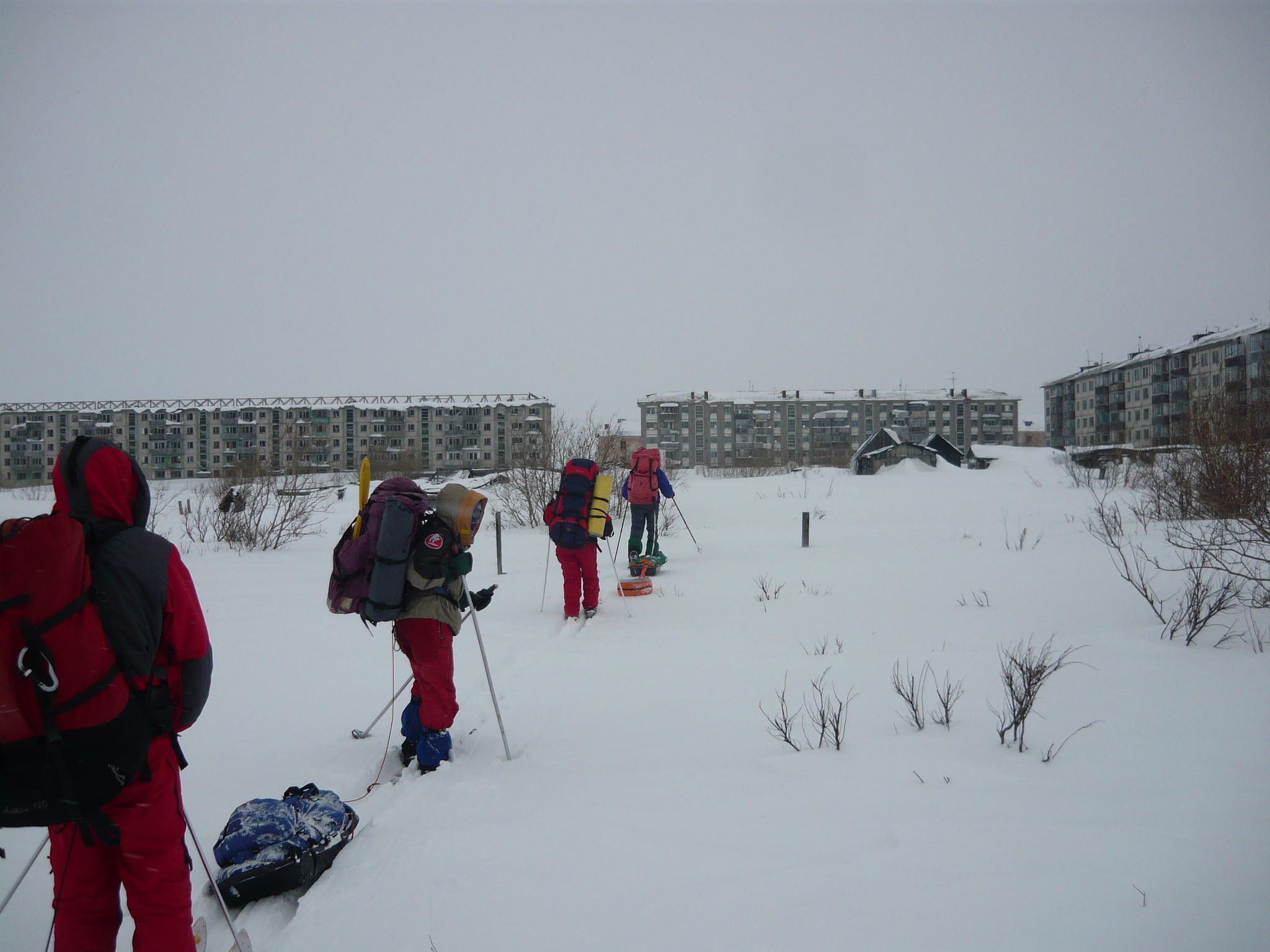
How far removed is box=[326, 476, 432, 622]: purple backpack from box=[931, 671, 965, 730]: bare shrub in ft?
10.5

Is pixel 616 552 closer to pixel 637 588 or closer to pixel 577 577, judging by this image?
pixel 637 588

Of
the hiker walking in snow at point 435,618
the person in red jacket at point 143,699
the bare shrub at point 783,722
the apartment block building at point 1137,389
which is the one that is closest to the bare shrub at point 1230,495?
the bare shrub at point 783,722

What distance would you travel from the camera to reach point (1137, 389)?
64.9 metres

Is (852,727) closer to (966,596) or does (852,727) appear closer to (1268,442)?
(966,596)

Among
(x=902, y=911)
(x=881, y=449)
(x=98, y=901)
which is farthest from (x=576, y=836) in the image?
(x=881, y=449)

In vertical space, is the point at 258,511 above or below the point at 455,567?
below

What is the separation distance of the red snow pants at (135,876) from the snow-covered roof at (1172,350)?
54014mm

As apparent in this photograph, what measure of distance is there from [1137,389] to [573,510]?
78.8 metres

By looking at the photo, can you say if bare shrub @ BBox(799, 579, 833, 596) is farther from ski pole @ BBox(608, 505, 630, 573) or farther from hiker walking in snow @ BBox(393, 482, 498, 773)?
hiker walking in snow @ BBox(393, 482, 498, 773)

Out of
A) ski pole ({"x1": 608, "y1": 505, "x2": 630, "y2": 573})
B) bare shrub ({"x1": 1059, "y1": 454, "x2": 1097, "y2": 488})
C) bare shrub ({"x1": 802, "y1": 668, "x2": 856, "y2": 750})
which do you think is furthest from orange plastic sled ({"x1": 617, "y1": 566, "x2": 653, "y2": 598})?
bare shrub ({"x1": 1059, "y1": 454, "x2": 1097, "y2": 488})

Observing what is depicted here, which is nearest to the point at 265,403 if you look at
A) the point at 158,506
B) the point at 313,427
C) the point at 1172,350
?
the point at 313,427

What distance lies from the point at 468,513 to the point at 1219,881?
11.9 feet

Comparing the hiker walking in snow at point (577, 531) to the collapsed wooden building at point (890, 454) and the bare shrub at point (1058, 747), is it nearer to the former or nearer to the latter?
the bare shrub at point (1058, 747)

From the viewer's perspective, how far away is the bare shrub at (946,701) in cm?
375
